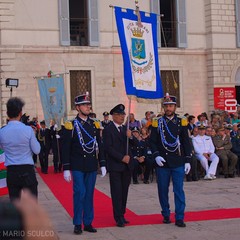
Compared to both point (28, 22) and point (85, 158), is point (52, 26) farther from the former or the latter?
point (85, 158)

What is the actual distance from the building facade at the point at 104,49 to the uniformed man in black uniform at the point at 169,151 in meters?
14.6

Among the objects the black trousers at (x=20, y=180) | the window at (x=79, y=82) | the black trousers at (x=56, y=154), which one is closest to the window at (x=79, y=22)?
the window at (x=79, y=82)

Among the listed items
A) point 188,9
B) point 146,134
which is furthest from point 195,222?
point 188,9

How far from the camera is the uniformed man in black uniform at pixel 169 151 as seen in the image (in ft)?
25.6

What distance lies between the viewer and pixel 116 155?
7.92m

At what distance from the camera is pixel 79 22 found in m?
24.2

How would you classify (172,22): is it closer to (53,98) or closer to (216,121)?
(216,121)

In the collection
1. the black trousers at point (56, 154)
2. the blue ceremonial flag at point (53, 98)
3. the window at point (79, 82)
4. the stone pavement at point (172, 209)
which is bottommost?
the stone pavement at point (172, 209)

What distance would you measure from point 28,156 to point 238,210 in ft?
13.6

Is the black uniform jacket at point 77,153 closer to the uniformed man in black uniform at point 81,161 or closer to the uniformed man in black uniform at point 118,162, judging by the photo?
the uniformed man in black uniform at point 81,161

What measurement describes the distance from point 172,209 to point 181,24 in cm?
1690

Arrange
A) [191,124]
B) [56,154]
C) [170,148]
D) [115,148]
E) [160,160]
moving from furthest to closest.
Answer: [191,124] → [56,154] → [115,148] → [170,148] → [160,160]

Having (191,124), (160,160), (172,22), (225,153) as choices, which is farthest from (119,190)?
(172,22)

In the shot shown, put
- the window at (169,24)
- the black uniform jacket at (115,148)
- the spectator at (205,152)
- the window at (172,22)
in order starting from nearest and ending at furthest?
1. the black uniform jacket at (115,148)
2. the spectator at (205,152)
3. the window at (172,22)
4. the window at (169,24)
